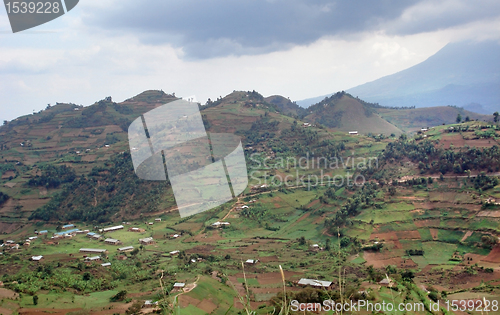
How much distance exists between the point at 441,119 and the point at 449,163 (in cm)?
7261

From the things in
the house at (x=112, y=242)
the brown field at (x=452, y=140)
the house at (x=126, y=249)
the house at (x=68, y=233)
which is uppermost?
the brown field at (x=452, y=140)

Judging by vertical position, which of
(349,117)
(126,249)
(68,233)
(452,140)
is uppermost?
(349,117)

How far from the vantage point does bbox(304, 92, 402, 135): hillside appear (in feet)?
278

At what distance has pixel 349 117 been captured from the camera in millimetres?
87688

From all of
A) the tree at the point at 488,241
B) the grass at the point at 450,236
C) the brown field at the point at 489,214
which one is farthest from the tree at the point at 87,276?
the brown field at the point at 489,214

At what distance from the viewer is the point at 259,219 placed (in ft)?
128

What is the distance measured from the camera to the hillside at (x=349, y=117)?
84662 millimetres

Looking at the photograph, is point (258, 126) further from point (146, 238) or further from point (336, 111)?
point (146, 238)

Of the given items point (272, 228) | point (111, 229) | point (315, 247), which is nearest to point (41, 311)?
point (315, 247)

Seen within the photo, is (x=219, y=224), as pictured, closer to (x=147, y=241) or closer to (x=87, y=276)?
(x=147, y=241)

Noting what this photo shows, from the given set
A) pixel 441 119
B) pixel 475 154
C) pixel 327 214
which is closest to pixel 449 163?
pixel 475 154

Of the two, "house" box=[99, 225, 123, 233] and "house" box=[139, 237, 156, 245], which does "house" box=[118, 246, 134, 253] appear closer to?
"house" box=[139, 237, 156, 245]

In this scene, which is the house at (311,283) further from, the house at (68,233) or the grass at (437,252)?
the house at (68,233)

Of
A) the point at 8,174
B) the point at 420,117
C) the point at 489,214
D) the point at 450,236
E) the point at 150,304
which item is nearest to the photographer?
the point at 150,304
